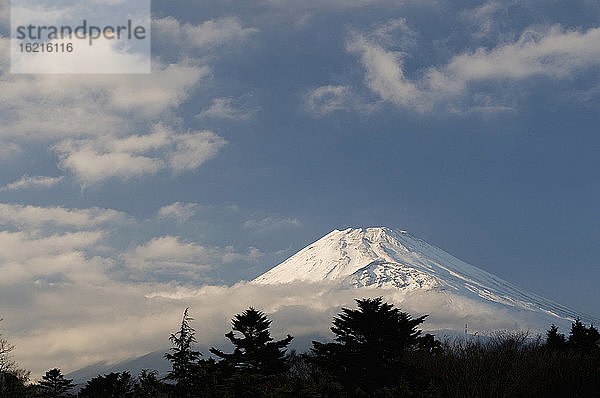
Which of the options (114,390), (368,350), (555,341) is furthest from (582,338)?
(114,390)

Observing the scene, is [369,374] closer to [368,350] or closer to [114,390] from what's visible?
[368,350]

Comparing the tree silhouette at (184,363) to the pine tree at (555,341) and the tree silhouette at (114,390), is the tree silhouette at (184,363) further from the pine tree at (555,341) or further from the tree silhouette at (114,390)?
the pine tree at (555,341)

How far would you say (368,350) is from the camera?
22391 millimetres

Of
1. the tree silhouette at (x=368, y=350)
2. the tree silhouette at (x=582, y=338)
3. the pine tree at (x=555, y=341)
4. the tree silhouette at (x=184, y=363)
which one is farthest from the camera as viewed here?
the tree silhouette at (x=582, y=338)

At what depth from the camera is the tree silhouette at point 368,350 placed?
21.9 m

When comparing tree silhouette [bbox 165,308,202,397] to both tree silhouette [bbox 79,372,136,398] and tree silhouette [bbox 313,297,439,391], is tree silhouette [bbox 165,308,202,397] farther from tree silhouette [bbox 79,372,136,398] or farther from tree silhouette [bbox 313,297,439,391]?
tree silhouette [bbox 313,297,439,391]

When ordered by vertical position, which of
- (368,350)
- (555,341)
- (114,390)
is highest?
(368,350)

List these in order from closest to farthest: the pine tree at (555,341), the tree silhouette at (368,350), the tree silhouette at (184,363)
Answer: the tree silhouette at (184,363)
the tree silhouette at (368,350)
the pine tree at (555,341)

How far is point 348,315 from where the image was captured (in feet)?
77.9

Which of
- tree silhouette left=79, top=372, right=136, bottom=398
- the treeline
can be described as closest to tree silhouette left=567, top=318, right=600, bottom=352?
the treeline

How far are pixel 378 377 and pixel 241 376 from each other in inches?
407

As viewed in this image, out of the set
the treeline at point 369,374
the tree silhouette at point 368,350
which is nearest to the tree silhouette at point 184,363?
the treeline at point 369,374

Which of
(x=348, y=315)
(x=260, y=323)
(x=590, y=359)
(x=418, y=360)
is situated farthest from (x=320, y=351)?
(x=260, y=323)

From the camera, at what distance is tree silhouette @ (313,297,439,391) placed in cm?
2188
